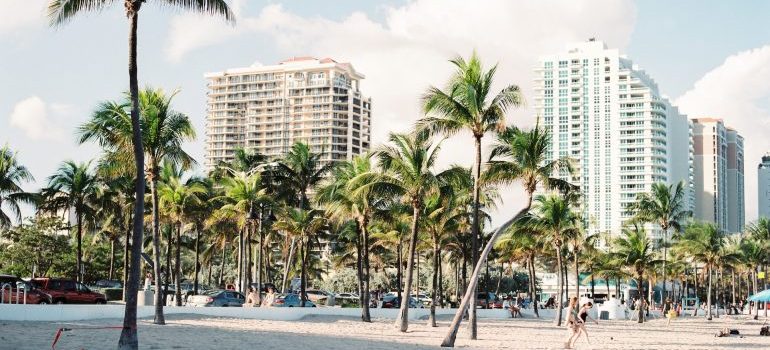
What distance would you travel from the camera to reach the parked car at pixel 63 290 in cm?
3953

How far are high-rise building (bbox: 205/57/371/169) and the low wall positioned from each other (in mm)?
120461

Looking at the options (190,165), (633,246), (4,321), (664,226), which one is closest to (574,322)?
(190,165)

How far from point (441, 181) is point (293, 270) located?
49.6m

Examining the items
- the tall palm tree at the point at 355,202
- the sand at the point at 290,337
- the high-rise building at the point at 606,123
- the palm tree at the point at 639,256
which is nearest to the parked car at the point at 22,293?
the sand at the point at 290,337

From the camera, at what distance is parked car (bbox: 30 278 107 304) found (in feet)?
130

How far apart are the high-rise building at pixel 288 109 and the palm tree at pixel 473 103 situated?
137 metres

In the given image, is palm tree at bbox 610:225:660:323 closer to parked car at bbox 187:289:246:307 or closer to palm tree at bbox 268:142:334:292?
palm tree at bbox 268:142:334:292

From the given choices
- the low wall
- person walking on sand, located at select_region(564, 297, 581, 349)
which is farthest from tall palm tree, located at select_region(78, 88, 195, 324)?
person walking on sand, located at select_region(564, 297, 581, 349)

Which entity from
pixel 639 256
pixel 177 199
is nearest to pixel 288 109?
pixel 639 256

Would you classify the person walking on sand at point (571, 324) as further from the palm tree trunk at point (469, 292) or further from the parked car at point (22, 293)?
the parked car at point (22, 293)

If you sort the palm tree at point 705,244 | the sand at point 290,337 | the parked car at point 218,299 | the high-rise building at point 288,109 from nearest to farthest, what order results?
the sand at point 290,337, the parked car at point 218,299, the palm tree at point 705,244, the high-rise building at point 288,109

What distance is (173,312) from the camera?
3753 centimetres

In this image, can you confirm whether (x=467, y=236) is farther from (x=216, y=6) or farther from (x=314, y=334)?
(x=216, y=6)

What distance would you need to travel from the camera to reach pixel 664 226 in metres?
68.5
